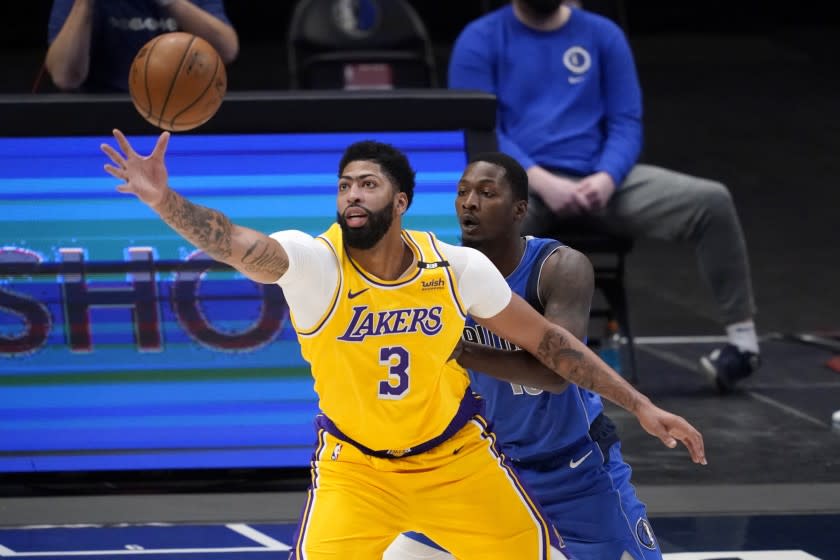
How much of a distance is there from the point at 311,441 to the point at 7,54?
1046cm

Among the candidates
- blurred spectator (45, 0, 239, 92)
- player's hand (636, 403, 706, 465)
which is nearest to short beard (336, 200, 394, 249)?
player's hand (636, 403, 706, 465)

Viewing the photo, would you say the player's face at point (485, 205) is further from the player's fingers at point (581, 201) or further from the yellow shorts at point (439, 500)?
the player's fingers at point (581, 201)

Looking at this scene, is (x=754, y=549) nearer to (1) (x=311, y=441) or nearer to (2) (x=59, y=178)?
(1) (x=311, y=441)

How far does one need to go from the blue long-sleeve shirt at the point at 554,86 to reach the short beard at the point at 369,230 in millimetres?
2863

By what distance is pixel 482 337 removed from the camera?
14.1 ft

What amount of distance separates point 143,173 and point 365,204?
0.70m

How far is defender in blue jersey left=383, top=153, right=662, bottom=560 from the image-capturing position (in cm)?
417

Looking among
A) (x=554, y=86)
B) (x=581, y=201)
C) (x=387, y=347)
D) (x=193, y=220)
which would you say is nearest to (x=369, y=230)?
(x=387, y=347)

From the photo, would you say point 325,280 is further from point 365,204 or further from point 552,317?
point 552,317

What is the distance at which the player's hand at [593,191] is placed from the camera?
643 cm

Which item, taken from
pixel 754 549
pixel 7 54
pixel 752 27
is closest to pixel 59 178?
pixel 754 549

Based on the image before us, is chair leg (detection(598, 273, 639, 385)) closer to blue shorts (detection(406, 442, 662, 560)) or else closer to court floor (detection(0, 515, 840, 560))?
court floor (detection(0, 515, 840, 560))

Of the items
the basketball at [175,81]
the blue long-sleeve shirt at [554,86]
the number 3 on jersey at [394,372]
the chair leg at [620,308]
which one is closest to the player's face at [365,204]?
the number 3 on jersey at [394,372]

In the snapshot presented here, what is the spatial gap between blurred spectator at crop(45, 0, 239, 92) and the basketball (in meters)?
1.62
